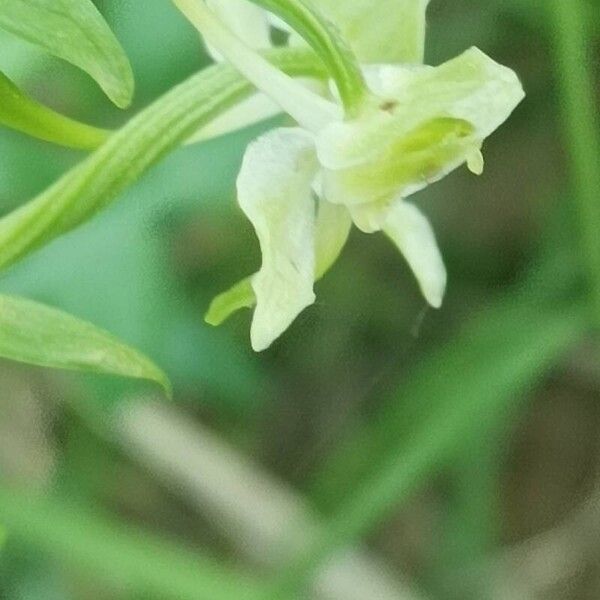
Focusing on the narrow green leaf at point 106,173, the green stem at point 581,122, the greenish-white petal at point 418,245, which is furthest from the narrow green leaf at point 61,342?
the green stem at point 581,122

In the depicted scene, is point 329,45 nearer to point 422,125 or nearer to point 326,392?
point 422,125

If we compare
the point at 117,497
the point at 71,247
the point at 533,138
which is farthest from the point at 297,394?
the point at 71,247

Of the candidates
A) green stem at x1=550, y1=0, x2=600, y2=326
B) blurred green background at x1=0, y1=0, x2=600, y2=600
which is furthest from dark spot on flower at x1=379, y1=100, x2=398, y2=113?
green stem at x1=550, y1=0, x2=600, y2=326

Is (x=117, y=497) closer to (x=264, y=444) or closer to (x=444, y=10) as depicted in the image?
(x=264, y=444)

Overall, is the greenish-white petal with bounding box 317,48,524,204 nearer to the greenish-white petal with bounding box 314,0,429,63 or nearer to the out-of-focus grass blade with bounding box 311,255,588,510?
the greenish-white petal with bounding box 314,0,429,63

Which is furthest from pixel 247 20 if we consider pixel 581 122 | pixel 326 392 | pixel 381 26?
pixel 326 392

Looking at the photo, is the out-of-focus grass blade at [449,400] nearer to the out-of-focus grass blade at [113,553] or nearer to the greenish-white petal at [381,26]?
the out-of-focus grass blade at [113,553]

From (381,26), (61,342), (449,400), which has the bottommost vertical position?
(61,342)
